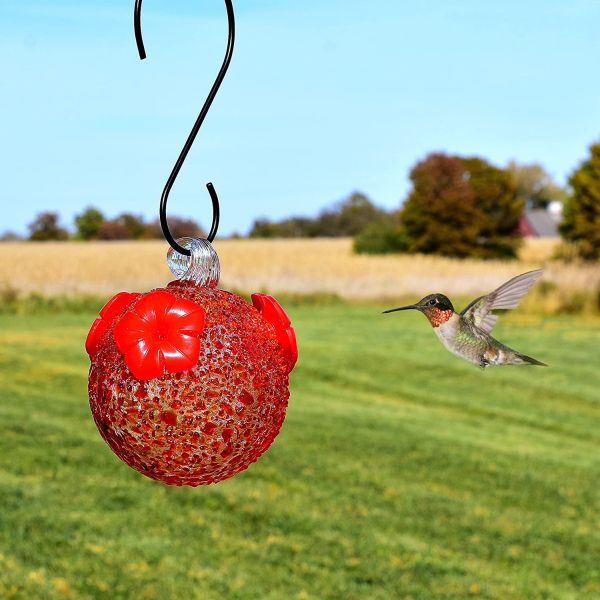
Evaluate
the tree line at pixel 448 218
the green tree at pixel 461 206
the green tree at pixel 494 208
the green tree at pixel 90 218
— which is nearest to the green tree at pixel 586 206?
the tree line at pixel 448 218

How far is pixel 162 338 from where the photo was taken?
1726mm

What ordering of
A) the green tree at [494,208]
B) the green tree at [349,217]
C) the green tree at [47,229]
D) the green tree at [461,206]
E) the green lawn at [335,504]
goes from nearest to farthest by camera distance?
the green lawn at [335,504]
the green tree at [461,206]
the green tree at [494,208]
the green tree at [47,229]
the green tree at [349,217]

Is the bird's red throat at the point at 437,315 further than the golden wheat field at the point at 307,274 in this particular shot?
No

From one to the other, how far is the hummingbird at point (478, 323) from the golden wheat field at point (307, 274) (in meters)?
8.41

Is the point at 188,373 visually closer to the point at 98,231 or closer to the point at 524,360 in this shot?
the point at 524,360

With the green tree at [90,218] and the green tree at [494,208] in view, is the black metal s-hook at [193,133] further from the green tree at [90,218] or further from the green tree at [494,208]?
the green tree at [494,208]

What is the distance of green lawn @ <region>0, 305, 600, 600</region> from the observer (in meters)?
5.71

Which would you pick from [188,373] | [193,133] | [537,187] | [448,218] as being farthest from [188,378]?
[537,187]

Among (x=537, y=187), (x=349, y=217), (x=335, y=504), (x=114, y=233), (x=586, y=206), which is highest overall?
(x=537, y=187)

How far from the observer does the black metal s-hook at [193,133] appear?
5.53 feet

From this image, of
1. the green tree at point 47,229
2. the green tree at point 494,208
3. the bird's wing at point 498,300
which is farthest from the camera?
the green tree at point 47,229

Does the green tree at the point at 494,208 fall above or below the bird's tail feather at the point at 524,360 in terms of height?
above

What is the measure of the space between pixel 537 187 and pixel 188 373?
55421mm

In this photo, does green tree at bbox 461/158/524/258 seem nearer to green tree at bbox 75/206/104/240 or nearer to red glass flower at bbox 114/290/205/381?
green tree at bbox 75/206/104/240
